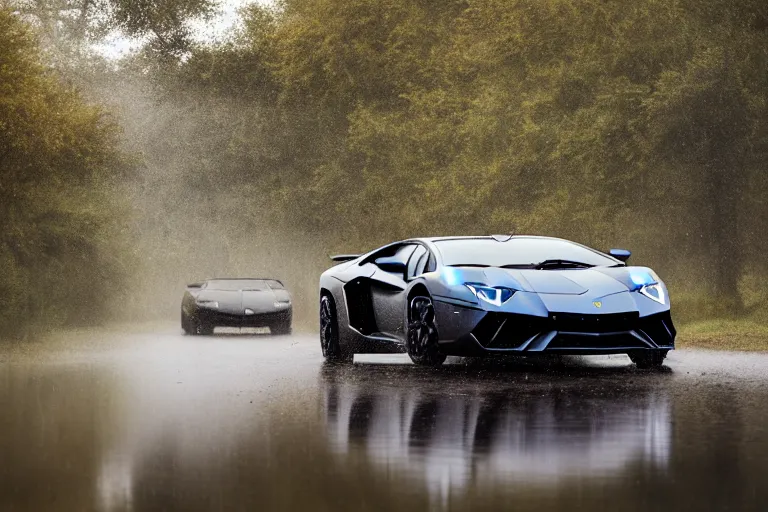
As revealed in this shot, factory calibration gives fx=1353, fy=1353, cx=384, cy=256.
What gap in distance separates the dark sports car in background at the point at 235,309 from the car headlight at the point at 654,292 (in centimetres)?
1169

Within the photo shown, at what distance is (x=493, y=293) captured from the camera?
13.2m

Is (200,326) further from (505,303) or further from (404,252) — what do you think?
(505,303)

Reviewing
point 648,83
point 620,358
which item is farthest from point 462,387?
point 648,83

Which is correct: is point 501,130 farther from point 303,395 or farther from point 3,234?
point 303,395

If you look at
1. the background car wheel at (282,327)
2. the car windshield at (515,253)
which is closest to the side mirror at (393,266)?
the car windshield at (515,253)

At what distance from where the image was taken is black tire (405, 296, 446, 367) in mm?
13758

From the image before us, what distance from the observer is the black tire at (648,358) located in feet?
45.9

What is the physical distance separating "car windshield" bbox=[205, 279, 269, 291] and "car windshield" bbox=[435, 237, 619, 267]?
1114 cm

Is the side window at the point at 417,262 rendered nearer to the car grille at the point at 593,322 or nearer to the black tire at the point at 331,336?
the black tire at the point at 331,336

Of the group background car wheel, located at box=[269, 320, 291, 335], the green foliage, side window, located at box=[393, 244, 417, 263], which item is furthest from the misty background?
side window, located at box=[393, 244, 417, 263]

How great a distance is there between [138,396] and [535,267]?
4.43 meters

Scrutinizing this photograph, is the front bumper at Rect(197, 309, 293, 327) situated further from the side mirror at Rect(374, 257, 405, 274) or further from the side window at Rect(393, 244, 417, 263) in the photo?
the side mirror at Rect(374, 257, 405, 274)

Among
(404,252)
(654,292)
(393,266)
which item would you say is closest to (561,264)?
(654,292)

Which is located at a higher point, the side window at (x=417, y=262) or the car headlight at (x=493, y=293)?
the side window at (x=417, y=262)
